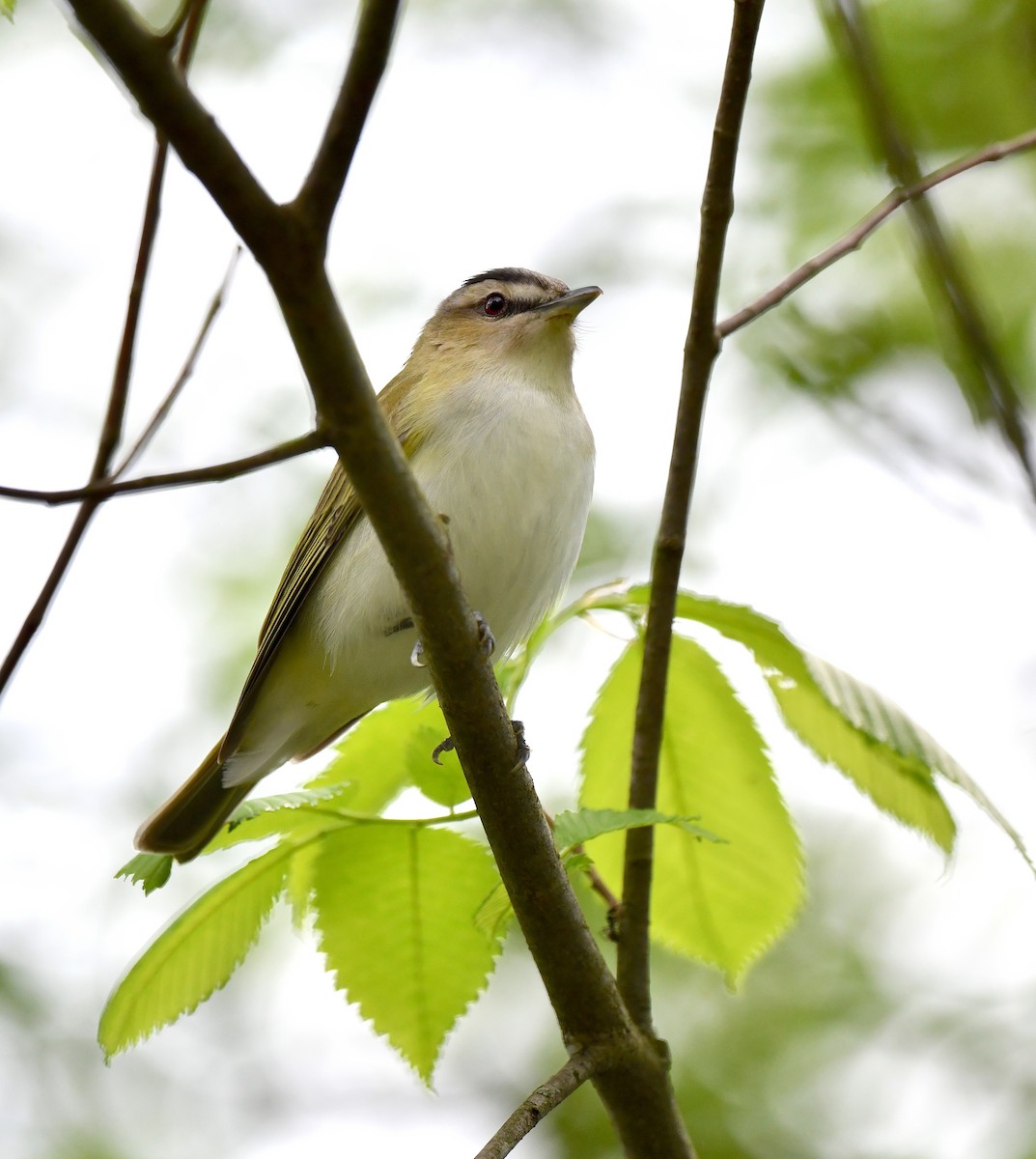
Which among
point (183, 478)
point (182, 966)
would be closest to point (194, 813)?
point (182, 966)

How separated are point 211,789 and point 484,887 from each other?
1.83m

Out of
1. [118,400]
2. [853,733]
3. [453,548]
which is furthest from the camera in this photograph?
[453,548]

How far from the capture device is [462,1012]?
2832 mm

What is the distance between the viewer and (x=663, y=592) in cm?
295

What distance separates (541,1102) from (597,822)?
529 mm

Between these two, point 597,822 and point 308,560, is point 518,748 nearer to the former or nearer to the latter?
point 597,822

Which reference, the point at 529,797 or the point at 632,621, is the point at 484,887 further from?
the point at 632,621

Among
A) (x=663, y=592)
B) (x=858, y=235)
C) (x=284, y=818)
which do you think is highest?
(x=858, y=235)

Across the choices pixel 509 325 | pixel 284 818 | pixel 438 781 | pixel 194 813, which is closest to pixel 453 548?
pixel 438 781

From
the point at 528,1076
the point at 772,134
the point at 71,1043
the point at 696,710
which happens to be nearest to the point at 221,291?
the point at 696,710

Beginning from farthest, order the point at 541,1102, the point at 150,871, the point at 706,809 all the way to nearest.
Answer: the point at 706,809 → the point at 150,871 → the point at 541,1102

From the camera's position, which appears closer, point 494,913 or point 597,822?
point 597,822

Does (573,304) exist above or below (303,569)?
above

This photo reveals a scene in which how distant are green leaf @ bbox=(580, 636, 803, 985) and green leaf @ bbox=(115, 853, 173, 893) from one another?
1.00 m
